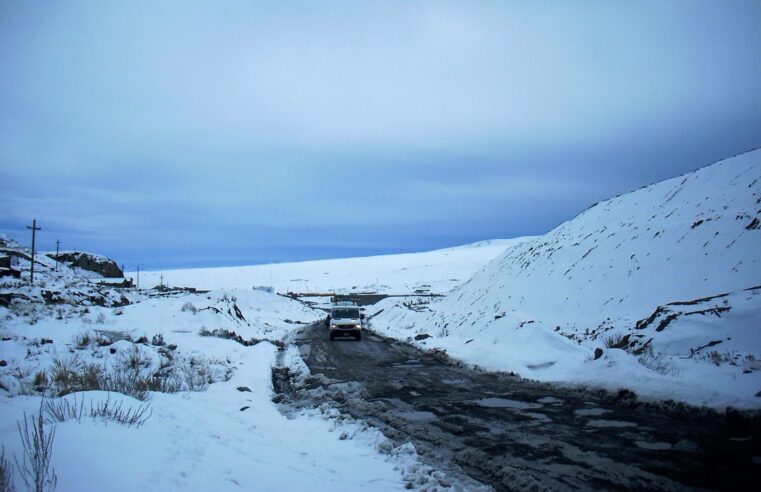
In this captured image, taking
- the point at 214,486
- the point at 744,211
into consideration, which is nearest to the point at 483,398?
the point at 214,486

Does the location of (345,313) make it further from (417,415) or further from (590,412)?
(590,412)

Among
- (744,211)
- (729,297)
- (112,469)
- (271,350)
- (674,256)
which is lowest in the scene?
(271,350)

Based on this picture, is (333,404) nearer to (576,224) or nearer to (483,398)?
(483,398)

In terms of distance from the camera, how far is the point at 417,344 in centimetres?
2133

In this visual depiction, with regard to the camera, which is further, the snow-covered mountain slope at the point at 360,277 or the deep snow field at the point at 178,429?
the snow-covered mountain slope at the point at 360,277

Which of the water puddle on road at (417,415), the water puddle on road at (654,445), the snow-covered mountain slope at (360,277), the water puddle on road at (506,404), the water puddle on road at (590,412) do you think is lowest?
the water puddle on road at (417,415)

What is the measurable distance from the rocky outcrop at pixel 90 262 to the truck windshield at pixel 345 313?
2776 inches

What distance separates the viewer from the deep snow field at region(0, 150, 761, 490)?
16.5 ft

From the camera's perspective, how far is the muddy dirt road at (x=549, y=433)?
496 cm

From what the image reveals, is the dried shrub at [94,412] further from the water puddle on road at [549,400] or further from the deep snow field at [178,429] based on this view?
the water puddle on road at [549,400]

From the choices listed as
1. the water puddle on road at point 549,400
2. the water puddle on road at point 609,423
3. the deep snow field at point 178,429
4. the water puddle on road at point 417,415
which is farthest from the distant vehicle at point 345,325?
the water puddle on road at point 609,423

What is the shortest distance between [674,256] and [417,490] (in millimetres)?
17035

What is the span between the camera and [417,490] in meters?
4.96

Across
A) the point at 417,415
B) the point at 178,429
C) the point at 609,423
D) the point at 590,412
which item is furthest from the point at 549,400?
the point at 178,429
